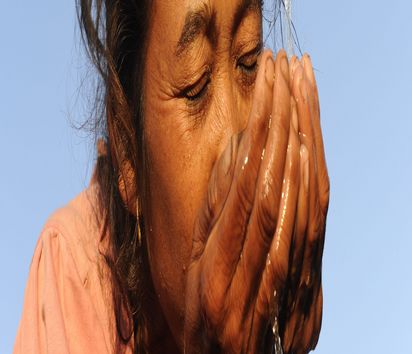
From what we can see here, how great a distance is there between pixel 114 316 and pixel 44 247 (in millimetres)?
290

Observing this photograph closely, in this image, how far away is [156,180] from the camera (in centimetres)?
357

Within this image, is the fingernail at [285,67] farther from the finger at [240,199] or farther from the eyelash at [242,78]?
the eyelash at [242,78]

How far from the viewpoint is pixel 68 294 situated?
3.76 m

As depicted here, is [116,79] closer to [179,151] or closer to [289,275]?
[179,151]

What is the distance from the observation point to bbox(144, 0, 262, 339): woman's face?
11.3 feet

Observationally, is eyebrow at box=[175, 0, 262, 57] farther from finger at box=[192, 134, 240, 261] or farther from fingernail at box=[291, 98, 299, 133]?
fingernail at box=[291, 98, 299, 133]

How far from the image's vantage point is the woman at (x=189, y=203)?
3.10 meters

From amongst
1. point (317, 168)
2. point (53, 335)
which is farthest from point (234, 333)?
point (53, 335)

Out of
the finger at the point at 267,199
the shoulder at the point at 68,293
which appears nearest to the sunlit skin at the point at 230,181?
the finger at the point at 267,199

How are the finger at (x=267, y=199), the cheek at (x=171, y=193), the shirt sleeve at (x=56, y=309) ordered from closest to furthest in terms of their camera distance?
1. the finger at (x=267, y=199)
2. the cheek at (x=171, y=193)
3. the shirt sleeve at (x=56, y=309)

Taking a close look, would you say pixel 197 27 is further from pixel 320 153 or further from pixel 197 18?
pixel 320 153

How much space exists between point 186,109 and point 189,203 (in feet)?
0.89

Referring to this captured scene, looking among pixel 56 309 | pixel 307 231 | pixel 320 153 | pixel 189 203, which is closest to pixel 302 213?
pixel 307 231

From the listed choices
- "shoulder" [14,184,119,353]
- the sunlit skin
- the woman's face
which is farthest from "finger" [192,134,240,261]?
"shoulder" [14,184,119,353]
